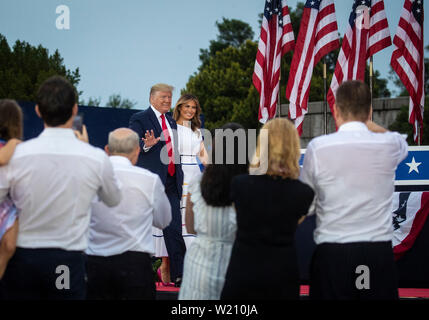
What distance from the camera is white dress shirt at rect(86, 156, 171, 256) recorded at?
3.42m

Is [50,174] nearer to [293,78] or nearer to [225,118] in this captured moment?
[293,78]

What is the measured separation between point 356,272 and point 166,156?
321 centimetres

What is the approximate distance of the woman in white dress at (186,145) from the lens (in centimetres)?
605

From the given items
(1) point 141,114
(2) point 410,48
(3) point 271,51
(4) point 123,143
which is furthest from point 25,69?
(4) point 123,143

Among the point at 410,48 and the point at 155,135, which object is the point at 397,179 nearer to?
the point at 410,48

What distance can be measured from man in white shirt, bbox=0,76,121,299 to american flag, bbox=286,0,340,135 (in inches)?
311

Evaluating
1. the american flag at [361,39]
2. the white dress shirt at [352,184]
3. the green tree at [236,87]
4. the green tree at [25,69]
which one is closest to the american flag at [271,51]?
the american flag at [361,39]

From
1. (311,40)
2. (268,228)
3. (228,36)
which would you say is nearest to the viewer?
(268,228)

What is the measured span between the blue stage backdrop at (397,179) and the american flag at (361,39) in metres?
2.77

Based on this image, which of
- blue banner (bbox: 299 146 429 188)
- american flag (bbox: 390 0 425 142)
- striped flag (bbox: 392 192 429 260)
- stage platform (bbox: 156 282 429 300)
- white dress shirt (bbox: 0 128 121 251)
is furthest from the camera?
american flag (bbox: 390 0 425 142)

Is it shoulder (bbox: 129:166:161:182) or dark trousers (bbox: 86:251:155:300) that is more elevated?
shoulder (bbox: 129:166:161:182)

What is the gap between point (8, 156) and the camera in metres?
2.93
